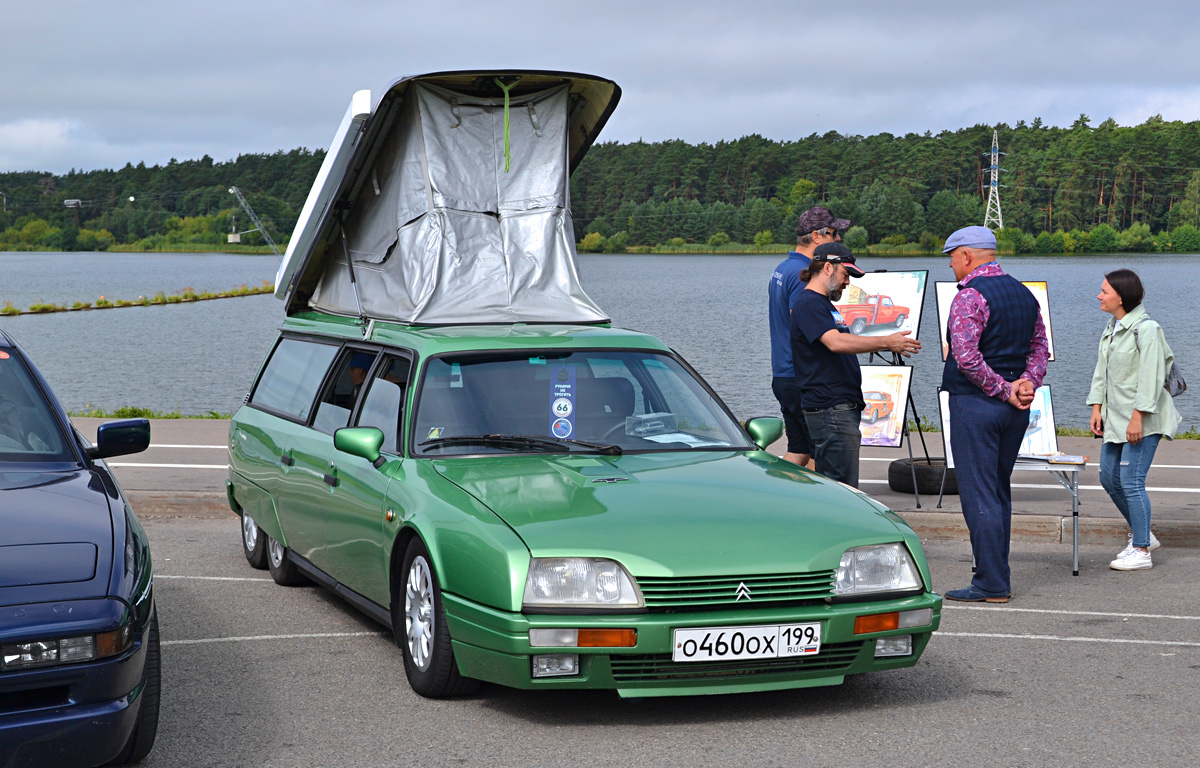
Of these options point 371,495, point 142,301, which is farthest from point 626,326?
point 142,301

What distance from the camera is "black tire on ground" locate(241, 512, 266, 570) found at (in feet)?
26.3

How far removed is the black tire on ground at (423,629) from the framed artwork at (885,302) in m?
6.58

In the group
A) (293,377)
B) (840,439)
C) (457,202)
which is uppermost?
(457,202)

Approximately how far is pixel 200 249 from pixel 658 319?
11318 cm

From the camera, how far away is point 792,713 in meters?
4.97

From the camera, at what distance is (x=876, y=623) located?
191 inches

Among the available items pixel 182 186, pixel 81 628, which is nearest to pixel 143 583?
pixel 81 628

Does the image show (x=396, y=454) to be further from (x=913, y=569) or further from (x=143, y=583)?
(x=913, y=569)

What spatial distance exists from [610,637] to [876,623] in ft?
3.46

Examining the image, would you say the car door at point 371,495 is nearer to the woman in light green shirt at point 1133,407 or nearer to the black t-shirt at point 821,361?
the black t-shirt at point 821,361

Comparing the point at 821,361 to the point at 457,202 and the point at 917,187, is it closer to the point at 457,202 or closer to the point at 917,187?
the point at 457,202

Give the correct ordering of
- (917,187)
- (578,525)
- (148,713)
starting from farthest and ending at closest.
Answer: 1. (917,187)
2. (578,525)
3. (148,713)

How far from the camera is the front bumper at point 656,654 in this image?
4.57 m

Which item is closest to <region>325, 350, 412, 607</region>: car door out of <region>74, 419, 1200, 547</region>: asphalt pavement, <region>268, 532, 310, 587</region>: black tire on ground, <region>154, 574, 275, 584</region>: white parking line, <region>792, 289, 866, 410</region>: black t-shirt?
<region>268, 532, 310, 587</region>: black tire on ground
